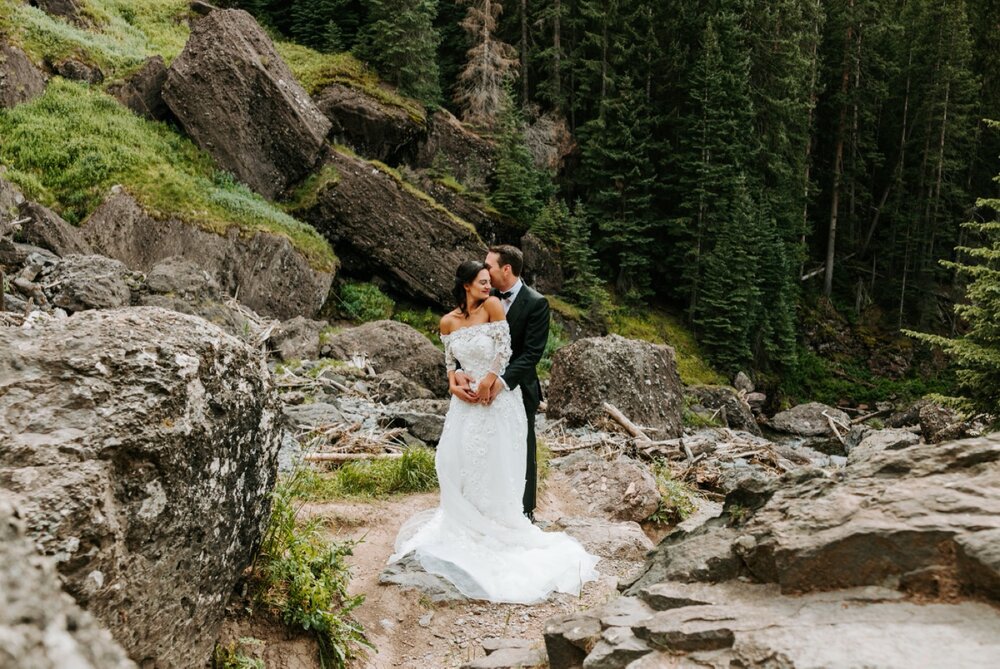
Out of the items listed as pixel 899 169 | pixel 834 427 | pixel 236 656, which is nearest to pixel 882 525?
pixel 236 656

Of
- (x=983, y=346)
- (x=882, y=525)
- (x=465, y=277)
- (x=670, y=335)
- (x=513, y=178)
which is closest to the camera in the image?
(x=882, y=525)

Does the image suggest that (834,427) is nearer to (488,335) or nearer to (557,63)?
(488,335)

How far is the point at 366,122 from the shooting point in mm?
23922

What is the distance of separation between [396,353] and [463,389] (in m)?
9.27

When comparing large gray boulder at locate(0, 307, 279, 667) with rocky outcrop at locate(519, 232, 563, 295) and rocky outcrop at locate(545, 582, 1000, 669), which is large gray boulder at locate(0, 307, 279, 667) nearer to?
rocky outcrop at locate(545, 582, 1000, 669)

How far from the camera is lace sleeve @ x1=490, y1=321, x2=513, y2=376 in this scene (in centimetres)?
594

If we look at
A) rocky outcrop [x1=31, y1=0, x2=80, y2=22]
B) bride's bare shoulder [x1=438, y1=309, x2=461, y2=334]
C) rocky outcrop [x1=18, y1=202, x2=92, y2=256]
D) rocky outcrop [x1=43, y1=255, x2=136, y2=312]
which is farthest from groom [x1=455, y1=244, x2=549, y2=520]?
rocky outcrop [x1=31, y1=0, x2=80, y2=22]

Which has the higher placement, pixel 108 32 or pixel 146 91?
pixel 108 32

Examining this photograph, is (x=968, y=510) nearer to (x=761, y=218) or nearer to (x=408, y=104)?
(x=408, y=104)

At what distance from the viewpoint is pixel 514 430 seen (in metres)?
6.26

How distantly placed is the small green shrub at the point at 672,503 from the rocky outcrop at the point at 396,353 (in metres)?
6.96

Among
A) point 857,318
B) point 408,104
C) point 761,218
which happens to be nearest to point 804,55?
point 761,218

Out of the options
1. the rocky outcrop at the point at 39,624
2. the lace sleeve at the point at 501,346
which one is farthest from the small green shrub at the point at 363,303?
the rocky outcrop at the point at 39,624

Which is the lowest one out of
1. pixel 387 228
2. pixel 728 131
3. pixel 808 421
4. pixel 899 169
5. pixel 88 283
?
pixel 808 421
